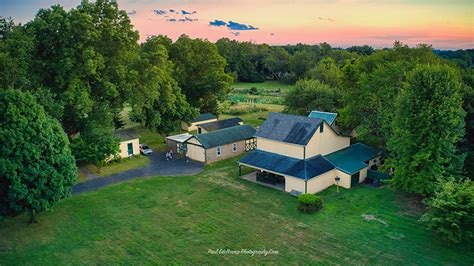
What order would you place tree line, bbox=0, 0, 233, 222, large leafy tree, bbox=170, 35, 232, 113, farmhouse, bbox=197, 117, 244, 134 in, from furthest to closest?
1. large leafy tree, bbox=170, 35, 232, 113
2. farmhouse, bbox=197, 117, 244, 134
3. tree line, bbox=0, 0, 233, 222

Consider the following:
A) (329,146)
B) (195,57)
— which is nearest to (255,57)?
(195,57)

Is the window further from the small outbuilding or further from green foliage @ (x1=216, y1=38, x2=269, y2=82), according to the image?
green foliage @ (x1=216, y1=38, x2=269, y2=82)

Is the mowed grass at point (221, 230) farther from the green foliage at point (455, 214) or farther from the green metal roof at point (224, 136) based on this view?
the green metal roof at point (224, 136)

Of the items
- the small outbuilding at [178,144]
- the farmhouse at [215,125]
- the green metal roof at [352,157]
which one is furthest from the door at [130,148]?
the green metal roof at [352,157]

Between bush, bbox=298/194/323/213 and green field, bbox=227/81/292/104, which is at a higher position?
green field, bbox=227/81/292/104

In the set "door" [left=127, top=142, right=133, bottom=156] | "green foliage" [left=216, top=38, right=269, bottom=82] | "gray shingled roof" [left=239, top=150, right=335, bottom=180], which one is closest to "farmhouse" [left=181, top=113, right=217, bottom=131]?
"door" [left=127, top=142, right=133, bottom=156]

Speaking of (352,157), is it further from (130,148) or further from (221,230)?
(130,148)

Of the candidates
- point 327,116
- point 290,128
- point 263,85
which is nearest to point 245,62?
point 263,85

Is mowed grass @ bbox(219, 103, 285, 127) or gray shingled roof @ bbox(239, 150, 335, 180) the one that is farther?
mowed grass @ bbox(219, 103, 285, 127)
